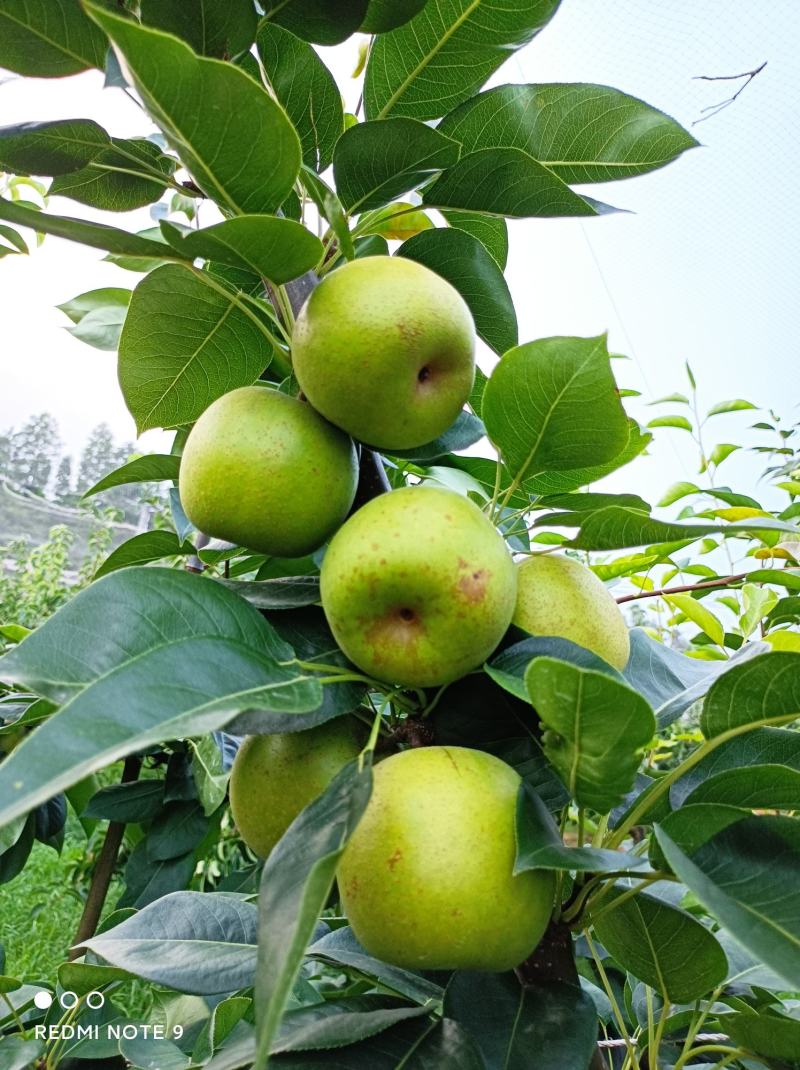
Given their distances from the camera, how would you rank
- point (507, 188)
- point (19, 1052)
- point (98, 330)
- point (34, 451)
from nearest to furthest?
point (507, 188) → point (19, 1052) → point (98, 330) → point (34, 451)

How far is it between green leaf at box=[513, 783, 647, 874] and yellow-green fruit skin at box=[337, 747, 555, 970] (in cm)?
2

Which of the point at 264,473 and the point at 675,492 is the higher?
the point at 264,473

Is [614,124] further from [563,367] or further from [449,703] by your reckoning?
[449,703]

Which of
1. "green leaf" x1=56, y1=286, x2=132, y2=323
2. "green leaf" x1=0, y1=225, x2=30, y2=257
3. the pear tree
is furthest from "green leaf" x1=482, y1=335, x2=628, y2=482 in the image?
"green leaf" x1=56, y1=286, x2=132, y2=323

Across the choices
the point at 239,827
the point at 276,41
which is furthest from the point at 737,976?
the point at 276,41

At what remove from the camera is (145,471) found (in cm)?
69

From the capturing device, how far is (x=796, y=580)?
1.08 meters

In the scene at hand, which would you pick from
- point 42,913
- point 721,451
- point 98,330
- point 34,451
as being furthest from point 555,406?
point 34,451

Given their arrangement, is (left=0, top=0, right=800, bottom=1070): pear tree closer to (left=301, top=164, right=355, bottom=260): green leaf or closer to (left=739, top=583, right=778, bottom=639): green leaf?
(left=301, top=164, right=355, bottom=260): green leaf

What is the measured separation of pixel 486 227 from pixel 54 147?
12.7 inches

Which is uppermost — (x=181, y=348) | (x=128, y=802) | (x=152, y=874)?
(x=181, y=348)

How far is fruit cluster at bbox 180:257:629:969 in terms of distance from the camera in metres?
0.40

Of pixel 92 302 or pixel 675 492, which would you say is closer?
pixel 92 302

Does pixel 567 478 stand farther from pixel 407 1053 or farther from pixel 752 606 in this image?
pixel 752 606
